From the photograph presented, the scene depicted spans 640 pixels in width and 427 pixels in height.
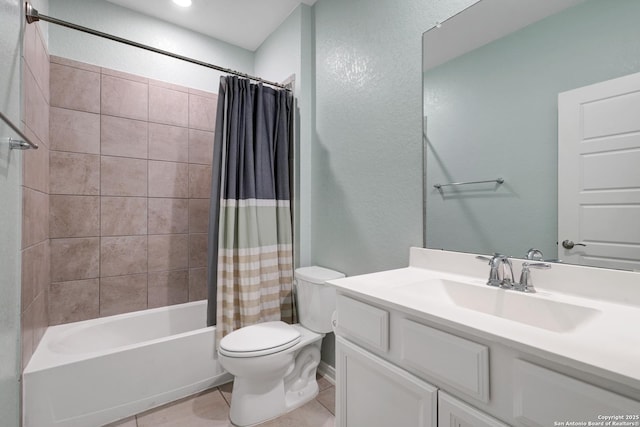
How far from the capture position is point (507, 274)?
40.5 inches

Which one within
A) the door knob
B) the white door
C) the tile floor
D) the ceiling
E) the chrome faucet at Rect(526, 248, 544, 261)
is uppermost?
the ceiling

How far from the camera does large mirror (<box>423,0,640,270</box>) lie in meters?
0.84

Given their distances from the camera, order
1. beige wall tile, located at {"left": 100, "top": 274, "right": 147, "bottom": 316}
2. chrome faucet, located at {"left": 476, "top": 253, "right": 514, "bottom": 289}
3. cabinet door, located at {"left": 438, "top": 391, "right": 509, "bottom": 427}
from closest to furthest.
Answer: cabinet door, located at {"left": 438, "top": 391, "right": 509, "bottom": 427} → chrome faucet, located at {"left": 476, "top": 253, "right": 514, "bottom": 289} → beige wall tile, located at {"left": 100, "top": 274, "right": 147, "bottom": 316}

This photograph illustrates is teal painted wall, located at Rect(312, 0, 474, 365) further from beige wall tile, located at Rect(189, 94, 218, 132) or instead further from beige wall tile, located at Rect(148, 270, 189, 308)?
beige wall tile, located at Rect(148, 270, 189, 308)

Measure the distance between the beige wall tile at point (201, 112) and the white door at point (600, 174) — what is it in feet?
7.81

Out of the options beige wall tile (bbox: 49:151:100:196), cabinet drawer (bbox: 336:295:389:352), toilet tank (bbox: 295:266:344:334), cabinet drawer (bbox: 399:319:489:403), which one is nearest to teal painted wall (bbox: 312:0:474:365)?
toilet tank (bbox: 295:266:344:334)

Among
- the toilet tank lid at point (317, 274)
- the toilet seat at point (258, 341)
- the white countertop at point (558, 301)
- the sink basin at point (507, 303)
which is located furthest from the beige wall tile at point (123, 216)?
the sink basin at point (507, 303)

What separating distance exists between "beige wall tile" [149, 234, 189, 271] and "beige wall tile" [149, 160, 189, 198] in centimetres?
35

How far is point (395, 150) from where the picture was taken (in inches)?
58.4

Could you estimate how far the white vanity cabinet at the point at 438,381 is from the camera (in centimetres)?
54

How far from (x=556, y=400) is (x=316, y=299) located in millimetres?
1305

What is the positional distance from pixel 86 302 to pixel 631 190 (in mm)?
2865

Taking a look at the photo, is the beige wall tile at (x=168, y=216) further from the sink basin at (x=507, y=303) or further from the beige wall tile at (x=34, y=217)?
the sink basin at (x=507, y=303)

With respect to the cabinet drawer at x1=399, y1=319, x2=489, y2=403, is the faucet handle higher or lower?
higher
